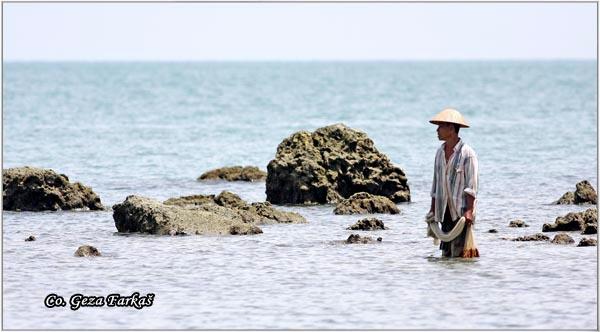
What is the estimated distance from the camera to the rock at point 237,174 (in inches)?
1216

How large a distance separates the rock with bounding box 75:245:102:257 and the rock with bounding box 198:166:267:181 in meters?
12.2

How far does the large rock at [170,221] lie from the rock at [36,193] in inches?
125

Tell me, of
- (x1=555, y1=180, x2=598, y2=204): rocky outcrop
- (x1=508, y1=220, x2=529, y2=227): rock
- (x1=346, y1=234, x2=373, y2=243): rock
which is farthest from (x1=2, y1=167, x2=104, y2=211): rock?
(x1=555, y1=180, x2=598, y2=204): rocky outcrop

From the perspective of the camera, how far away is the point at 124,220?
68.8ft

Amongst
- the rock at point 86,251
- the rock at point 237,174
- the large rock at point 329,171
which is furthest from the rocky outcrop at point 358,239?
the rock at point 237,174

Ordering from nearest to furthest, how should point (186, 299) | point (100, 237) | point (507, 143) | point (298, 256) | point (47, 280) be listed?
point (186, 299) < point (47, 280) < point (298, 256) < point (100, 237) < point (507, 143)

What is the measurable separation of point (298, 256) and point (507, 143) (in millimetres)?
27180

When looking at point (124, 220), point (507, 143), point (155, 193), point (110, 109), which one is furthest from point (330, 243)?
point (110, 109)

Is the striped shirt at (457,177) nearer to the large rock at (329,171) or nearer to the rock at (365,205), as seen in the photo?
the rock at (365,205)

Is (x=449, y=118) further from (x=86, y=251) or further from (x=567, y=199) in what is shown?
(x=567, y=199)

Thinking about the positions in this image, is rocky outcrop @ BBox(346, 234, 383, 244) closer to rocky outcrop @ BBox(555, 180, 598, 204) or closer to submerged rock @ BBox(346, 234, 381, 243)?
submerged rock @ BBox(346, 234, 381, 243)

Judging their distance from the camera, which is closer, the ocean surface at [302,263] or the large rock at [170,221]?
the ocean surface at [302,263]

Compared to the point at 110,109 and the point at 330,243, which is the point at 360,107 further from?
the point at 330,243

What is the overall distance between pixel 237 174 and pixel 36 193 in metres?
7.82
